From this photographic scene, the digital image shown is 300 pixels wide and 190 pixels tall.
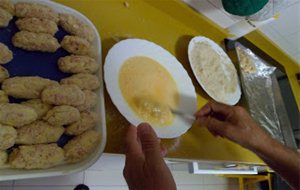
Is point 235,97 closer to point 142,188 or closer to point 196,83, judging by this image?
point 196,83

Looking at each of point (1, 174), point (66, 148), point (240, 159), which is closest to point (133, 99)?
point (66, 148)

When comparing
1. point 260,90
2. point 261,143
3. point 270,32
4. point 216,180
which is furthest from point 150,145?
point 216,180

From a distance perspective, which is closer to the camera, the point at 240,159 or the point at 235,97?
the point at 240,159

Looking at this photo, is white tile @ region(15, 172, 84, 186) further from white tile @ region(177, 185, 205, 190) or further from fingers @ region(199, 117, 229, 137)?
fingers @ region(199, 117, 229, 137)

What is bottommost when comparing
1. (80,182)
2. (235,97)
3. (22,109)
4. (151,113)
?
(80,182)

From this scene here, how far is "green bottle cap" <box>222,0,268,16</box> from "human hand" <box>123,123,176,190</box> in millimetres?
735

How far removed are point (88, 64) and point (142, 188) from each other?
322mm

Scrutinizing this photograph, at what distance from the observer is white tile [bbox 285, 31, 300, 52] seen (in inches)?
54.3

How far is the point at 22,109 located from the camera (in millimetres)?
434

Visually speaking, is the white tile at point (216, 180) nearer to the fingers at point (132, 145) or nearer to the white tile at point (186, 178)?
the white tile at point (186, 178)

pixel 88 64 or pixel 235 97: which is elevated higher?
pixel 88 64

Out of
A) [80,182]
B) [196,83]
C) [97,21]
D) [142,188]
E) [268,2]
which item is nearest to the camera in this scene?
[142,188]

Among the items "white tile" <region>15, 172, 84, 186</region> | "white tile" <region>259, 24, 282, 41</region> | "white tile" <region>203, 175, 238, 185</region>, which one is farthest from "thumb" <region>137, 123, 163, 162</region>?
"white tile" <region>203, 175, 238, 185</region>

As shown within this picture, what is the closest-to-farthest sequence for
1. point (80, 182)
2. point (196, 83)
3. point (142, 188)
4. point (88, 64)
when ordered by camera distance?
point (142, 188), point (88, 64), point (196, 83), point (80, 182)
